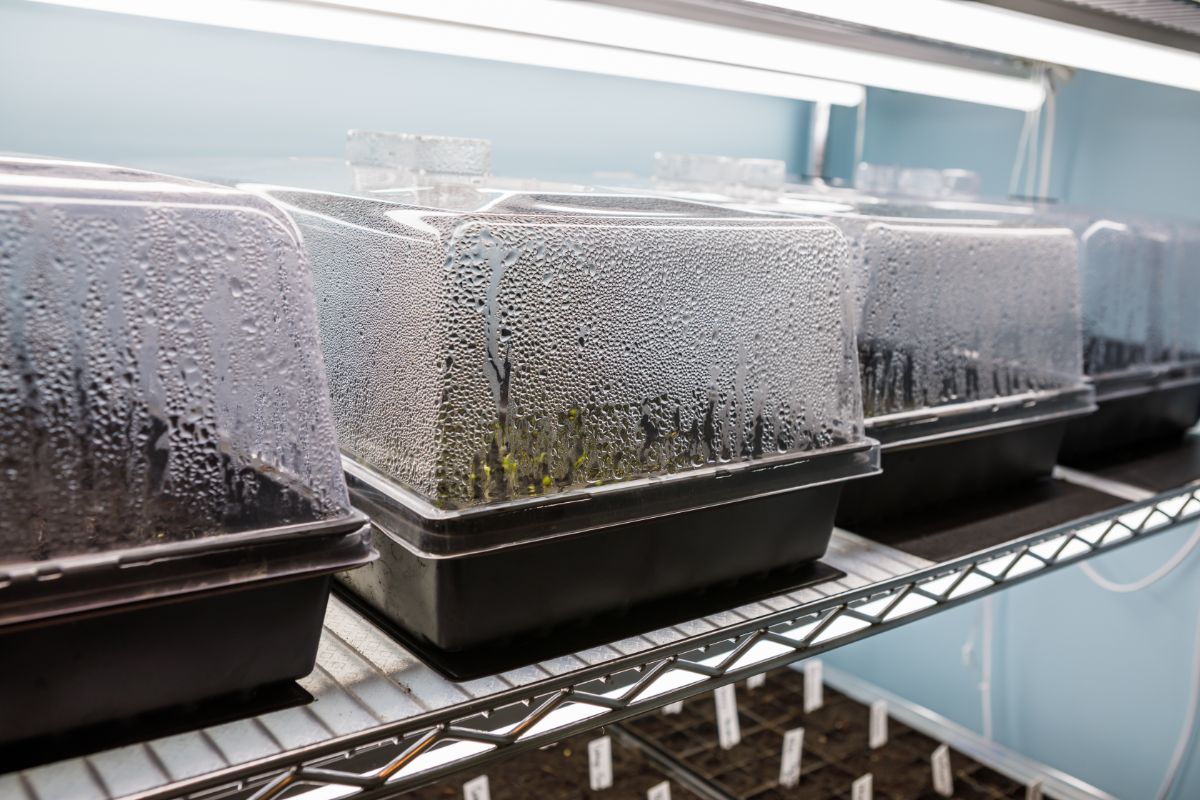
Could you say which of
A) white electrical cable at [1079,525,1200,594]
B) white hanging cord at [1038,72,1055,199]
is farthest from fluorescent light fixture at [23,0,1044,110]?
white electrical cable at [1079,525,1200,594]

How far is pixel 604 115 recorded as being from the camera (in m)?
1.74

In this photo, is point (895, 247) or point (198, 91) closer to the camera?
point (895, 247)

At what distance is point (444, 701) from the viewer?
662 mm

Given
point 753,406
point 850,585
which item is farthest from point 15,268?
point 850,585

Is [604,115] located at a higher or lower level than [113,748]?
higher

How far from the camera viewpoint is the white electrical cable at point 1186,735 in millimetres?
1814

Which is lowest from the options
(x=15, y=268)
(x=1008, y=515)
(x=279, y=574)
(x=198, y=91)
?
(x=1008, y=515)

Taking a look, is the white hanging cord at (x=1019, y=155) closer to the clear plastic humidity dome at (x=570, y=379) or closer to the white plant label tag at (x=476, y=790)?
the clear plastic humidity dome at (x=570, y=379)

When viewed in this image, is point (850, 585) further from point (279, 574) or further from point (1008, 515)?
point (279, 574)

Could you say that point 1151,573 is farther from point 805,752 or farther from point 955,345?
point 955,345

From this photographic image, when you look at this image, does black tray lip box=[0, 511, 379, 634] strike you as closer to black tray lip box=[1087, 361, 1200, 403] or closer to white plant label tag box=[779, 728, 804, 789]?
black tray lip box=[1087, 361, 1200, 403]

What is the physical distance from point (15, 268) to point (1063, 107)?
2003 mm

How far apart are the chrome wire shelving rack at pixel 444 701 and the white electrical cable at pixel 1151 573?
105cm

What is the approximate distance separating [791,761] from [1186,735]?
0.76m
